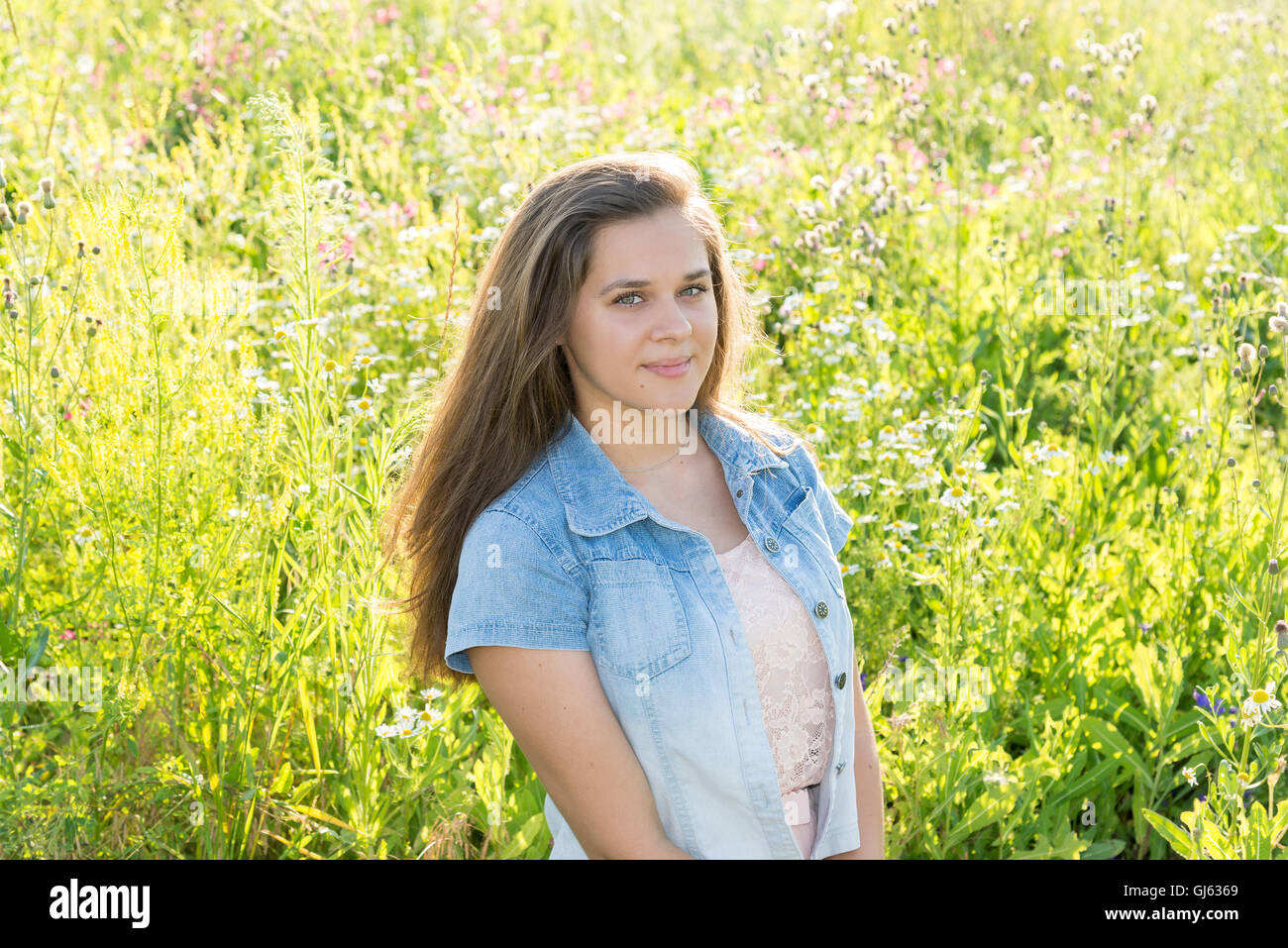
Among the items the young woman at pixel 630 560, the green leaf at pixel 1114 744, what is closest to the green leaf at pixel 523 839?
the young woman at pixel 630 560

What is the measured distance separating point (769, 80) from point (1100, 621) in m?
4.16

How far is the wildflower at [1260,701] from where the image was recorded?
6.72 feet

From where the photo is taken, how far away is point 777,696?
2.00 meters

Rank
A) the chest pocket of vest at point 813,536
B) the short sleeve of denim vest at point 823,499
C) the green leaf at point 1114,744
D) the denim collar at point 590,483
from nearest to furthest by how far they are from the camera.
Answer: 1. the denim collar at point 590,483
2. the chest pocket of vest at point 813,536
3. the short sleeve of denim vest at point 823,499
4. the green leaf at point 1114,744

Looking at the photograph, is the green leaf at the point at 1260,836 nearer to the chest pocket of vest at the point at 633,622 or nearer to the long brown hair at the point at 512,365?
the chest pocket of vest at the point at 633,622

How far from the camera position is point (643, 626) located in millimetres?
1872

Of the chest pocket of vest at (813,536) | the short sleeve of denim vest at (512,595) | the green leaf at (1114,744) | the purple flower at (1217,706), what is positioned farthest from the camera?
the green leaf at (1114,744)

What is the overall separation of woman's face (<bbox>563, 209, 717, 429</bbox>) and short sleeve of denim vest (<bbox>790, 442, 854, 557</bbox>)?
351mm

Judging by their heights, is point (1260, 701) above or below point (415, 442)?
below

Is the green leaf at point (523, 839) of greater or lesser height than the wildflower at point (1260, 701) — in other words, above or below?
below

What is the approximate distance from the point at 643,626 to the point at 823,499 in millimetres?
582

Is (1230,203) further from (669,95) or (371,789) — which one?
(371,789)

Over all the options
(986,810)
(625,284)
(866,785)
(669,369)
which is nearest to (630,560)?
(669,369)

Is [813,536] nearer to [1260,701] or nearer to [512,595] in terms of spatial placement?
[512,595]
